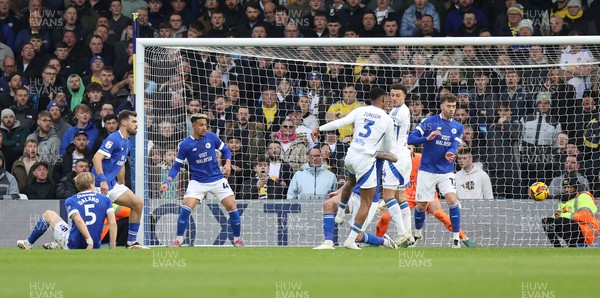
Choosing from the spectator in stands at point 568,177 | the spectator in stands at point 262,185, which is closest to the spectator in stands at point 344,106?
the spectator in stands at point 262,185

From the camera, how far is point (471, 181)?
18641mm

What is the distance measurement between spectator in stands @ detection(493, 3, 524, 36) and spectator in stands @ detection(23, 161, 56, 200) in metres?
8.56

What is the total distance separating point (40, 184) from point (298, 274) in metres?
10.4

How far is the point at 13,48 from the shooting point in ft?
75.8

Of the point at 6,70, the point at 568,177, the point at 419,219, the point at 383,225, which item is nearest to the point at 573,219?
the point at 568,177

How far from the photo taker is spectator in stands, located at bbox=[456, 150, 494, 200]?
18.5 meters

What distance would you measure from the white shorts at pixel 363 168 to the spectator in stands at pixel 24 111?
8.53m

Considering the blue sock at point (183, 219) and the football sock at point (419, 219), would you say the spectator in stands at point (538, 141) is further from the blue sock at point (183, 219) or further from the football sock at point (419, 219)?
the blue sock at point (183, 219)

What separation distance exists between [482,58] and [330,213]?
5.70m

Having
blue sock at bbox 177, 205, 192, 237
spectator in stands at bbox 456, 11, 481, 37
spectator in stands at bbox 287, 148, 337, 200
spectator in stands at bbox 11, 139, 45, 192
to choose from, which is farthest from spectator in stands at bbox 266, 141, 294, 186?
spectator in stands at bbox 456, 11, 481, 37

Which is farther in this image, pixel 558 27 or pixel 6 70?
pixel 6 70

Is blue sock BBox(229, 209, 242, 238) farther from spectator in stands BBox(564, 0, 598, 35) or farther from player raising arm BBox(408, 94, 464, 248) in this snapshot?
spectator in stands BBox(564, 0, 598, 35)

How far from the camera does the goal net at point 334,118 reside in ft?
59.6

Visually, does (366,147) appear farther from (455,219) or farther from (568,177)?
(568,177)
